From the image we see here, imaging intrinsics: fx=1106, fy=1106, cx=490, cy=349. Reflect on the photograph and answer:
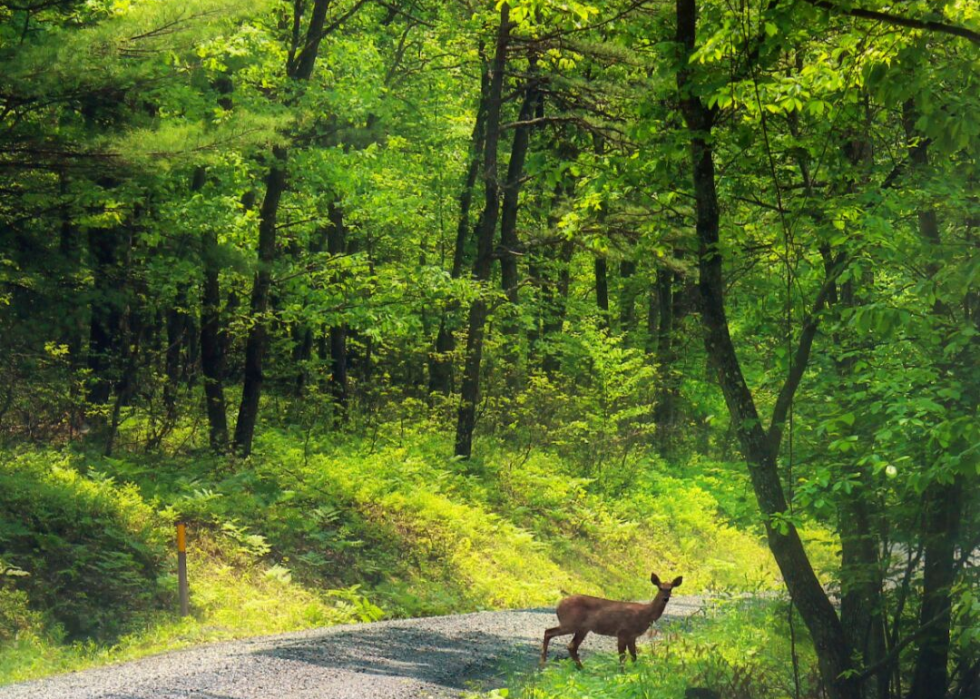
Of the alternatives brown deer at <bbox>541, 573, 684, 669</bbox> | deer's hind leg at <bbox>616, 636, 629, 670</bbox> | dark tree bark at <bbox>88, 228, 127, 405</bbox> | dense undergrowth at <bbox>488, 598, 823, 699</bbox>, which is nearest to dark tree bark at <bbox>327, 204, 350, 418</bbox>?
dark tree bark at <bbox>88, 228, 127, 405</bbox>

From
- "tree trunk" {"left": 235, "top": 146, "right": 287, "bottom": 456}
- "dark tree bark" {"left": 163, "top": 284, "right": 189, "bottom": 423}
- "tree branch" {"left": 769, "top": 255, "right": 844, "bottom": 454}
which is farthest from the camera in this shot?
"dark tree bark" {"left": 163, "top": 284, "right": 189, "bottom": 423}

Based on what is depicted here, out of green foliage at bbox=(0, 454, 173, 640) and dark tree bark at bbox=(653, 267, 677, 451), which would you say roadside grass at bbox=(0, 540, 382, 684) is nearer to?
green foliage at bbox=(0, 454, 173, 640)

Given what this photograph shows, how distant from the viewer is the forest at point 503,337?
890cm

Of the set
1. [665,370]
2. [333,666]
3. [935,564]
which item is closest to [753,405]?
[935,564]

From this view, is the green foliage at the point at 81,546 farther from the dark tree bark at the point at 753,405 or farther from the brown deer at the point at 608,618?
the dark tree bark at the point at 753,405

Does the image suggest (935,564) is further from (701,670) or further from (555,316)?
(555,316)

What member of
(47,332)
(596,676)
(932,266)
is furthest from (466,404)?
(932,266)

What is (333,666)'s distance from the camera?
11.1 metres

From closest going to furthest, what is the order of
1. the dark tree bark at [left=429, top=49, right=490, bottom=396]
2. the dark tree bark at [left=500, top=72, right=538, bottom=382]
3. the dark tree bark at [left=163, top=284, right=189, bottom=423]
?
the dark tree bark at [left=163, top=284, right=189, bottom=423] < the dark tree bark at [left=500, top=72, right=538, bottom=382] < the dark tree bark at [left=429, top=49, right=490, bottom=396]

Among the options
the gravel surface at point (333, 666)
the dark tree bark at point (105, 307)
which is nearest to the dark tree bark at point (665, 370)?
the dark tree bark at point (105, 307)

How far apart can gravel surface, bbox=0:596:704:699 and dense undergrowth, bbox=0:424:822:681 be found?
1270mm

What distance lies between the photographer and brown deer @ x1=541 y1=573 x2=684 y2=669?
35.5 feet

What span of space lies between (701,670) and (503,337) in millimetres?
16971

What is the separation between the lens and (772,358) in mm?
10508
